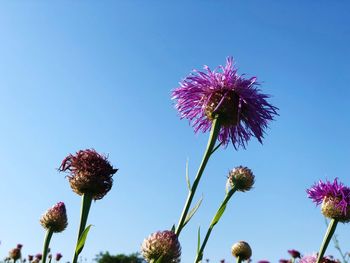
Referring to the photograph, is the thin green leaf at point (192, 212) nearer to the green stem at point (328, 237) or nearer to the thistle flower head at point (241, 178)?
the green stem at point (328, 237)

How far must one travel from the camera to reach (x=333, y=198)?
17.7 ft

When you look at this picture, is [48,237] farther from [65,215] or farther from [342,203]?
[342,203]

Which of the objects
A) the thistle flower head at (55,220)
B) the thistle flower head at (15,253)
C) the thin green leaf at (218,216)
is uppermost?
the thistle flower head at (15,253)

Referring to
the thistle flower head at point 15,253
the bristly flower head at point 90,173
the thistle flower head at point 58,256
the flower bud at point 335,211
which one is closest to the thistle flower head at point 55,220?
the bristly flower head at point 90,173

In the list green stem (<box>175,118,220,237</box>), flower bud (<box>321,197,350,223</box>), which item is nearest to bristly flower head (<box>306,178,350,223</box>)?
flower bud (<box>321,197,350,223</box>)

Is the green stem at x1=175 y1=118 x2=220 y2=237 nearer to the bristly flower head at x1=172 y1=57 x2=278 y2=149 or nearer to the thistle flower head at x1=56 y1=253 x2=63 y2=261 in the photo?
the bristly flower head at x1=172 y1=57 x2=278 y2=149

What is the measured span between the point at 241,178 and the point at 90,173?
337 centimetres

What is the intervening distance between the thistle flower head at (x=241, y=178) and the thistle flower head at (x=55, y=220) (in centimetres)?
240

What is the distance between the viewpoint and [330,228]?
16.6 feet

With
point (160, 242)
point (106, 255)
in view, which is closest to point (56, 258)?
point (160, 242)

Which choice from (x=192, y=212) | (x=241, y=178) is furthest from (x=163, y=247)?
(x=241, y=178)

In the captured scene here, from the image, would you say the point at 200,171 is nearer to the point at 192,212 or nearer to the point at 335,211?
the point at 192,212

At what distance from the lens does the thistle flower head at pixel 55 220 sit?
5309 millimetres

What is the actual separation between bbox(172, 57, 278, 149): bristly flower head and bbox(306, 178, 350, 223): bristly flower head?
1.43 metres
